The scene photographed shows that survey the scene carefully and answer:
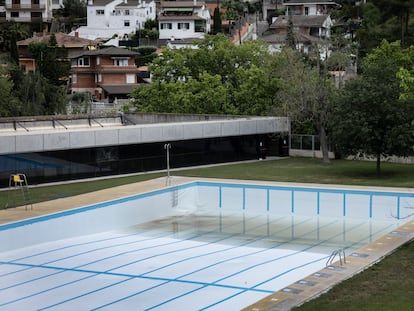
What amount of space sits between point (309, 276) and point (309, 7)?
91.6m

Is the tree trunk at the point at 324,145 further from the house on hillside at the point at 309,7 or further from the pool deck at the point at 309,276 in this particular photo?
the house on hillside at the point at 309,7

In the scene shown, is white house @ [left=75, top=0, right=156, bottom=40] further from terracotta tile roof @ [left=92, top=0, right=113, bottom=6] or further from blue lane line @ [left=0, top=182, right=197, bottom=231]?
blue lane line @ [left=0, top=182, right=197, bottom=231]

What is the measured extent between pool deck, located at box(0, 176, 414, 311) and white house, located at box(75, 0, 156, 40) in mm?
76627

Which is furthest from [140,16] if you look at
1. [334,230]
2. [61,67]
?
[334,230]

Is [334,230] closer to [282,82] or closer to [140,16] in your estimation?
[282,82]

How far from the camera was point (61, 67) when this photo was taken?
8025 centimetres

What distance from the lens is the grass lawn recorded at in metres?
14.1

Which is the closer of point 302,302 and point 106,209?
point 302,302

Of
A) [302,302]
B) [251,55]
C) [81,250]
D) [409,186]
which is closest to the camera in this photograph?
[302,302]

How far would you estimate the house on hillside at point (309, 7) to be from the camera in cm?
10400

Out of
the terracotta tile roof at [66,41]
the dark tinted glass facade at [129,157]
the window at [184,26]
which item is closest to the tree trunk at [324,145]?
the dark tinted glass facade at [129,157]

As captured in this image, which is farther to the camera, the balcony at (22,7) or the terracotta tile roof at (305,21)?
the balcony at (22,7)

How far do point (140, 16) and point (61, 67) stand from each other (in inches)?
1208

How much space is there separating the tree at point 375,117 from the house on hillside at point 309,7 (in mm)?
71853
